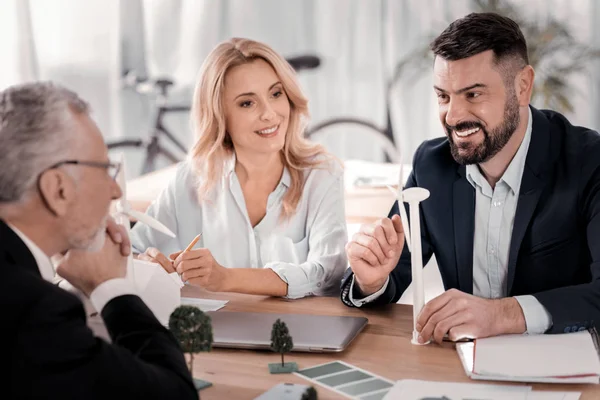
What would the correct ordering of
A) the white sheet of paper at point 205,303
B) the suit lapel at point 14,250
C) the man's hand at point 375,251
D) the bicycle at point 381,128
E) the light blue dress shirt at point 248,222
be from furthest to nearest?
the bicycle at point 381,128
the light blue dress shirt at point 248,222
the white sheet of paper at point 205,303
the man's hand at point 375,251
the suit lapel at point 14,250

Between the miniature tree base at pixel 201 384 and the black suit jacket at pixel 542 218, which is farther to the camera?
the black suit jacket at pixel 542 218

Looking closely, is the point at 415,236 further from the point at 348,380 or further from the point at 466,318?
the point at 348,380

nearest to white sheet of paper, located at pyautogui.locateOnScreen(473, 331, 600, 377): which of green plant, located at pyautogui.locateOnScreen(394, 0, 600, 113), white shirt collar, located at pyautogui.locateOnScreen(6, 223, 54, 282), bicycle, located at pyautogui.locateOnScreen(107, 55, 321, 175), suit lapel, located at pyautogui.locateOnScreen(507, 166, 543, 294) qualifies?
suit lapel, located at pyautogui.locateOnScreen(507, 166, 543, 294)

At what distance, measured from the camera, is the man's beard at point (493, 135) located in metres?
2.13

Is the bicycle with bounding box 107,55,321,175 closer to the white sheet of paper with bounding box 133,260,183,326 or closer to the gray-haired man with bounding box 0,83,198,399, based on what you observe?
the white sheet of paper with bounding box 133,260,183,326

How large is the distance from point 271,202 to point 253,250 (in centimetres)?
18

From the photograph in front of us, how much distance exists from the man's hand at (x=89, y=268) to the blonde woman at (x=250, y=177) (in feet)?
3.59

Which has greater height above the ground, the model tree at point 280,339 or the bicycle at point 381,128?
the model tree at point 280,339

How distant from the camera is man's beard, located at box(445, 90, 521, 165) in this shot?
2.13 metres

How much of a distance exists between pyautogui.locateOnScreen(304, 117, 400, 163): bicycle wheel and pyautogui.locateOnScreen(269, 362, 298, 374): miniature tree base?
15.9 ft

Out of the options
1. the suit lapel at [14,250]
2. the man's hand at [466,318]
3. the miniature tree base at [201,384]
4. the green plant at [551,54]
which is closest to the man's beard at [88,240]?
the suit lapel at [14,250]

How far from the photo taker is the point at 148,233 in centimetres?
261

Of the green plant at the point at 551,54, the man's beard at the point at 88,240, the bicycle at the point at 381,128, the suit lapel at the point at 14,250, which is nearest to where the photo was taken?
the suit lapel at the point at 14,250

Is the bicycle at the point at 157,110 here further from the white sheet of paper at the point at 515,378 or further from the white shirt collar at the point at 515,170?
the white sheet of paper at the point at 515,378
